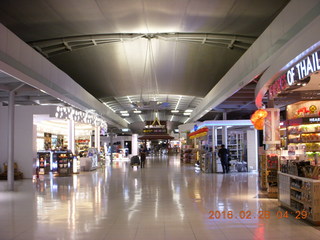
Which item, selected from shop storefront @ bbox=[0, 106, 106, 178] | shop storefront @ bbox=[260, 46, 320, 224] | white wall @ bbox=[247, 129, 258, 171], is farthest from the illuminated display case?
shop storefront @ bbox=[260, 46, 320, 224]

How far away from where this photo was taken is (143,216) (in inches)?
267

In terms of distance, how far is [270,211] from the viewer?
7.20 m

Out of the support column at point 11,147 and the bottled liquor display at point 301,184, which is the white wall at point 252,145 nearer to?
the bottled liquor display at point 301,184

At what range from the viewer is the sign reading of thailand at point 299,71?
529cm

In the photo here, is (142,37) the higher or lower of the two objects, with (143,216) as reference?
higher

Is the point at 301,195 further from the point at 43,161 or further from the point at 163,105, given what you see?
the point at 43,161

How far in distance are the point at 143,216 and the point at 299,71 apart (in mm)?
3832

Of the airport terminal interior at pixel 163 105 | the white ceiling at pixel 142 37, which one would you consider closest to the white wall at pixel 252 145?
the airport terminal interior at pixel 163 105

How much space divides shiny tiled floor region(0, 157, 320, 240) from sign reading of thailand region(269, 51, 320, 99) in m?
2.47

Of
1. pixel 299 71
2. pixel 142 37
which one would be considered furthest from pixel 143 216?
pixel 142 37

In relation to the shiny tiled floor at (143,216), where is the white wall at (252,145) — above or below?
above

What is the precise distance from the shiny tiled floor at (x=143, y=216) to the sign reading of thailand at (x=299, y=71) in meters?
2.47

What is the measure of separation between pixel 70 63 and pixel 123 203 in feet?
37.7

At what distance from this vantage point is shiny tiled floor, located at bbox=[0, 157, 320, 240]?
5402 mm
